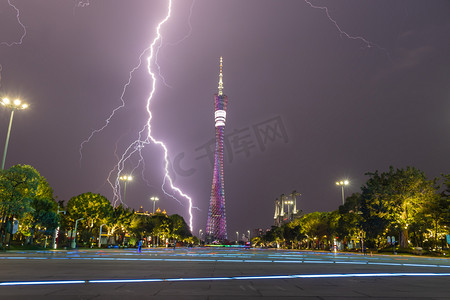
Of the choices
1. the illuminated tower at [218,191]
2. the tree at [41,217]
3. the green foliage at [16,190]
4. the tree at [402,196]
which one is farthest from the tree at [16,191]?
the illuminated tower at [218,191]

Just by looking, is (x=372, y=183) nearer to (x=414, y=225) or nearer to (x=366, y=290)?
(x=414, y=225)

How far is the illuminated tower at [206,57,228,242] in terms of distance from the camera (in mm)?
157000

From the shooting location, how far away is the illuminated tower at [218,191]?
157000 millimetres

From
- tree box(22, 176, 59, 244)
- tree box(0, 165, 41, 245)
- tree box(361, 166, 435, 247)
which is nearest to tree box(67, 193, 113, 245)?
tree box(22, 176, 59, 244)

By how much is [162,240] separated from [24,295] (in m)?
143

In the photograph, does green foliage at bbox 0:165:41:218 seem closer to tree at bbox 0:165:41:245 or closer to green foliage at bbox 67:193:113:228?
tree at bbox 0:165:41:245

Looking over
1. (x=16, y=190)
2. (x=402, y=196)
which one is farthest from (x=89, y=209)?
(x=402, y=196)

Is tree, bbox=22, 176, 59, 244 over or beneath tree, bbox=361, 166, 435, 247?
beneath

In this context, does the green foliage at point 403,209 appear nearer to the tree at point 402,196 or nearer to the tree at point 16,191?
the tree at point 402,196

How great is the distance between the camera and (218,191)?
15700 centimetres

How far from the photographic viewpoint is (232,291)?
845 centimetres

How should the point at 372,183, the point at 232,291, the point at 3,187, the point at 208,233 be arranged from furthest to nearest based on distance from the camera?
the point at 208,233 → the point at 372,183 → the point at 3,187 → the point at 232,291

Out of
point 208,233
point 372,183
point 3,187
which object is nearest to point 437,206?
point 372,183

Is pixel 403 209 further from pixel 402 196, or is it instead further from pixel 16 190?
pixel 16 190
